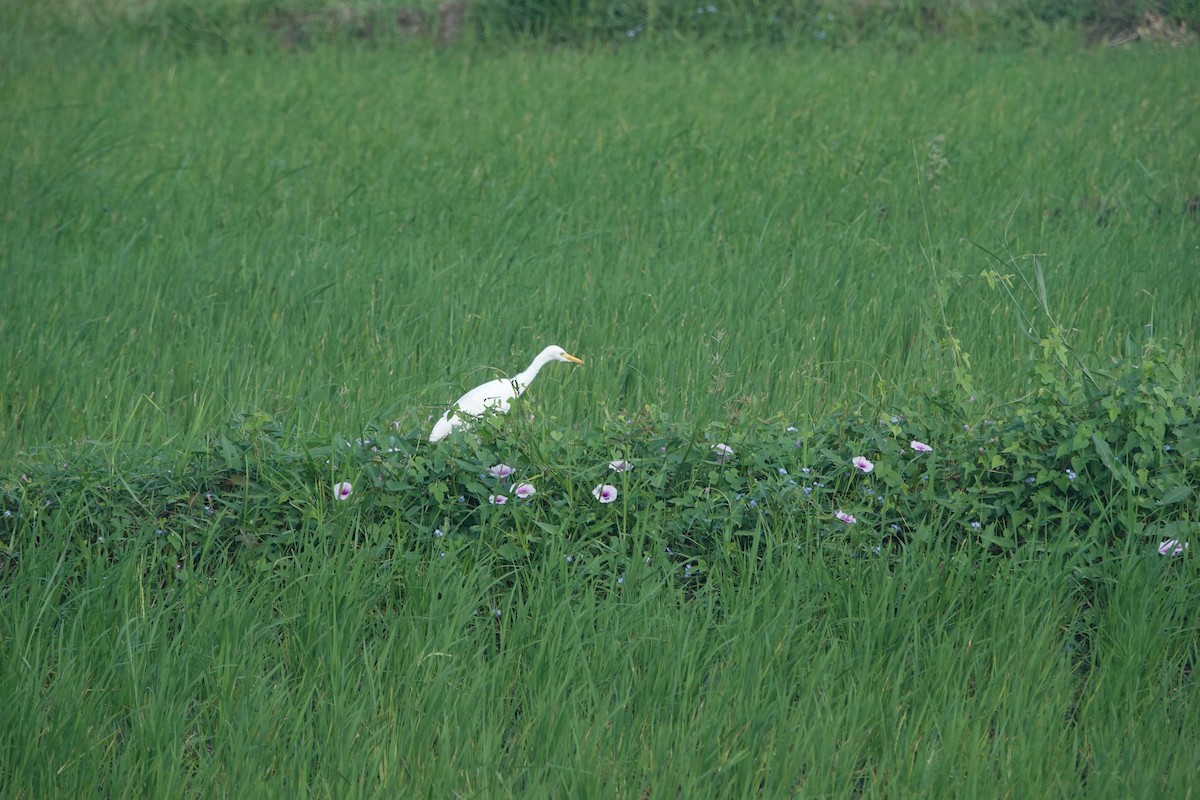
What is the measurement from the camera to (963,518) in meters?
3.15

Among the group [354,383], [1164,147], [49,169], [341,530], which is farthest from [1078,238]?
[49,169]

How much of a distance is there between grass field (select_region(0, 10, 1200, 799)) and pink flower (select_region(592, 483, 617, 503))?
A: 7 centimetres

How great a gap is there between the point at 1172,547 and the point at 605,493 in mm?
1372

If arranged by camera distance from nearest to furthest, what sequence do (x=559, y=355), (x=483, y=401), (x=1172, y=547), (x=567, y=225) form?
(x=1172, y=547)
(x=483, y=401)
(x=559, y=355)
(x=567, y=225)

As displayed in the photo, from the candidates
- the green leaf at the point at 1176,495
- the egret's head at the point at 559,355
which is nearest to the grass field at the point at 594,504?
the green leaf at the point at 1176,495

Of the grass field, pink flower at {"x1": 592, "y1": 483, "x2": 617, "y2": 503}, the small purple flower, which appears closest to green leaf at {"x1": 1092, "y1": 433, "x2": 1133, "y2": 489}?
the grass field

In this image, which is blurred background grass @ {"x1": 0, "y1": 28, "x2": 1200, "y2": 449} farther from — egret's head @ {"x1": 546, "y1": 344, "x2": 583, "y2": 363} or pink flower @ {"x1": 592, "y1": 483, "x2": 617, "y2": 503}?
pink flower @ {"x1": 592, "y1": 483, "x2": 617, "y2": 503}

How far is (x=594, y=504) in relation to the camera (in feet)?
10.2

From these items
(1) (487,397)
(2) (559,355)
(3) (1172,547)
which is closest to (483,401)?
(1) (487,397)

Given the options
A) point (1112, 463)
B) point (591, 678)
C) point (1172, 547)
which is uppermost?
point (1112, 463)

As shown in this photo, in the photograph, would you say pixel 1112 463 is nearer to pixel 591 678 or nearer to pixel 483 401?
pixel 591 678

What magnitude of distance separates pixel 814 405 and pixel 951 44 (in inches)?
229

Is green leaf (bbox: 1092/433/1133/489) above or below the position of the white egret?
above

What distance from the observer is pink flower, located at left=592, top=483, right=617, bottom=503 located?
3.01m
